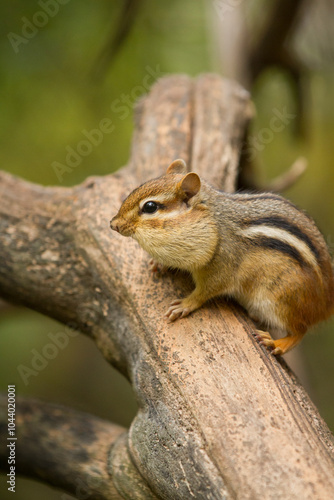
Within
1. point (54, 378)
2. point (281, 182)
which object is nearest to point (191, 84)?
point (281, 182)

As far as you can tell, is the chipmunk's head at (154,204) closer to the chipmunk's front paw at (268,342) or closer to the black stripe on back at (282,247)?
the black stripe on back at (282,247)

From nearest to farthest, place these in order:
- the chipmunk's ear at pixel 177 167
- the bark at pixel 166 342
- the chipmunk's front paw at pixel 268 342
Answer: the bark at pixel 166 342 → the chipmunk's front paw at pixel 268 342 → the chipmunk's ear at pixel 177 167

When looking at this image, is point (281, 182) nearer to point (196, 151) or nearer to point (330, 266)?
point (196, 151)
